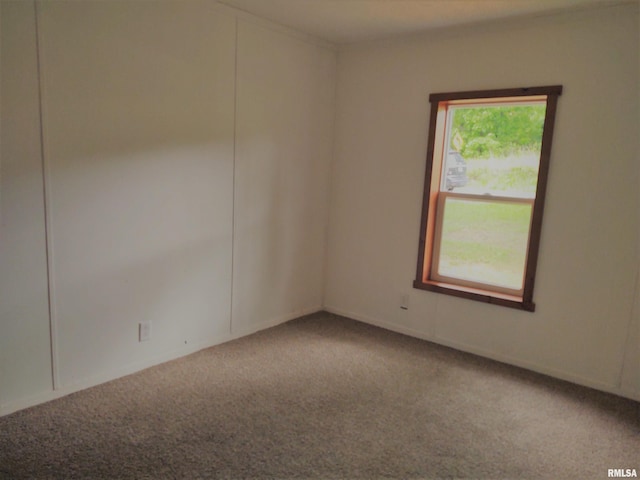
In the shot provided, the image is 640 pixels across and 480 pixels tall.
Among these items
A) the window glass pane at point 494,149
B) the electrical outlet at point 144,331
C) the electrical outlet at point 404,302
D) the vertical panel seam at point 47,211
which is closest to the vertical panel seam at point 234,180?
the electrical outlet at point 144,331

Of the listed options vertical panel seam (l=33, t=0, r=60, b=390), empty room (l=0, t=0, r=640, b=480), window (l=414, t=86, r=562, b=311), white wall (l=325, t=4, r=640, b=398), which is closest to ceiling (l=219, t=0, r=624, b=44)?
empty room (l=0, t=0, r=640, b=480)

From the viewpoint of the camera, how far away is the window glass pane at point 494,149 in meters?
3.42

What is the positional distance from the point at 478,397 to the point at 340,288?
5.91 ft

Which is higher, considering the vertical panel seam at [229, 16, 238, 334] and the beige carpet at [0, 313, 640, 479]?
the vertical panel seam at [229, 16, 238, 334]

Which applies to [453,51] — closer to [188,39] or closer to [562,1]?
[562,1]

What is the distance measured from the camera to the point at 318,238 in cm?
444

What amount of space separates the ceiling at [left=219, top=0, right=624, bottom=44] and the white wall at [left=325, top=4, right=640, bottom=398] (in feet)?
0.53

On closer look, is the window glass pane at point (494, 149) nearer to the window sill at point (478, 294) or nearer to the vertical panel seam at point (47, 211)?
the window sill at point (478, 294)

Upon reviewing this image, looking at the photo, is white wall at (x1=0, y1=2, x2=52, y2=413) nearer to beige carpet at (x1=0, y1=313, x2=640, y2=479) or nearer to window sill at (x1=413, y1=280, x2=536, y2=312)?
beige carpet at (x1=0, y1=313, x2=640, y2=479)

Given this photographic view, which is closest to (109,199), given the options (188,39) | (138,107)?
(138,107)

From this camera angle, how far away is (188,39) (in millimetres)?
3109

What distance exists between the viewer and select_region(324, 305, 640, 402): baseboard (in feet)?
10.2

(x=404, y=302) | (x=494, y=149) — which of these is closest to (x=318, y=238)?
(x=404, y=302)

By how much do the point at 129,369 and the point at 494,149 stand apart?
307 cm
